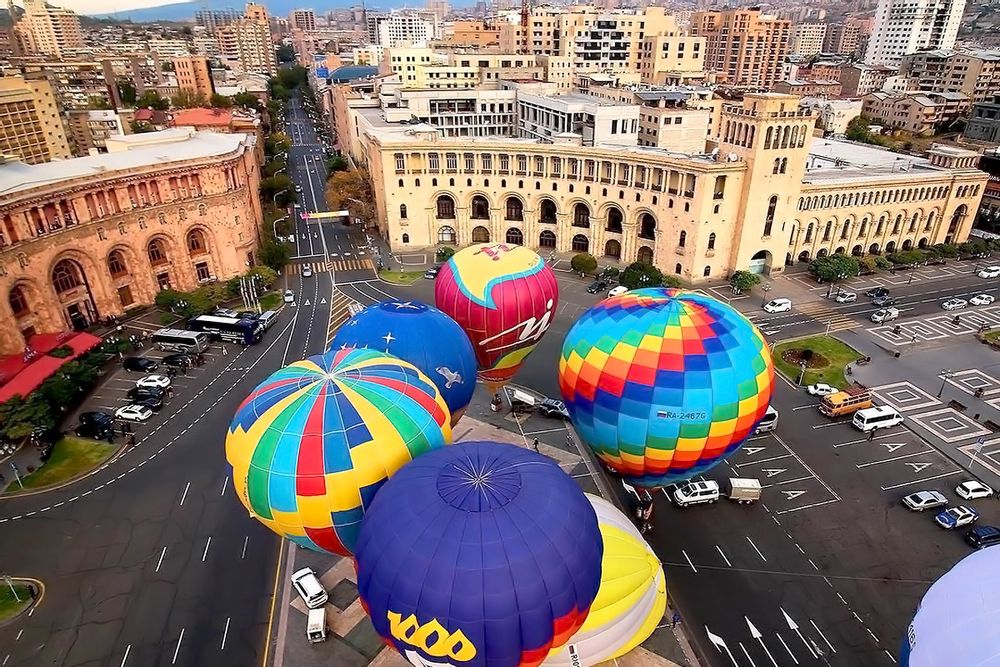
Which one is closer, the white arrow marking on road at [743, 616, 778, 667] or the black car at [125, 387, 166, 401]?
the white arrow marking on road at [743, 616, 778, 667]

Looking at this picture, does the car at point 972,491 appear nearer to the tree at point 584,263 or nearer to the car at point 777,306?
the car at point 777,306

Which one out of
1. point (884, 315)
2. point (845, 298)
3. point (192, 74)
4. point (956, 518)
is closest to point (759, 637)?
point (956, 518)

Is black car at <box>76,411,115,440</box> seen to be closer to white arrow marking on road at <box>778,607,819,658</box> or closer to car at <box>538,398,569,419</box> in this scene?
car at <box>538,398,569,419</box>

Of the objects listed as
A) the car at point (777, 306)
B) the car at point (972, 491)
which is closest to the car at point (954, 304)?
the car at point (777, 306)

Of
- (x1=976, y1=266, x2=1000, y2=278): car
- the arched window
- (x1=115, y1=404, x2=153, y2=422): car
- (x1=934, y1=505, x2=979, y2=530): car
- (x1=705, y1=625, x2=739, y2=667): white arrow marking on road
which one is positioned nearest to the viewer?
(x1=705, y1=625, x2=739, y2=667): white arrow marking on road

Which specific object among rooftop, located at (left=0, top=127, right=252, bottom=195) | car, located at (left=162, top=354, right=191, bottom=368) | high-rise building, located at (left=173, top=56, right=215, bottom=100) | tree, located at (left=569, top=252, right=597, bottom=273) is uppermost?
high-rise building, located at (left=173, top=56, right=215, bottom=100)

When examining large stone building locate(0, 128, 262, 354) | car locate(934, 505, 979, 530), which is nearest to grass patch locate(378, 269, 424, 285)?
large stone building locate(0, 128, 262, 354)

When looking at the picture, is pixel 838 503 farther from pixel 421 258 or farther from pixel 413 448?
pixel 421 258
